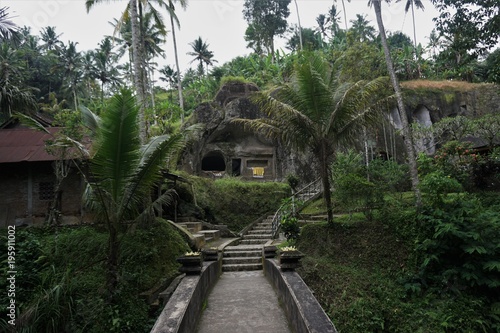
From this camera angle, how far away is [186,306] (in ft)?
15.2

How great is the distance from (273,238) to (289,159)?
11242 mm

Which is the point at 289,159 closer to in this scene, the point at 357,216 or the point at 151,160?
the point at 357,216

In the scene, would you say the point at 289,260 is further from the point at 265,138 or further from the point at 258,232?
the point at 265,138

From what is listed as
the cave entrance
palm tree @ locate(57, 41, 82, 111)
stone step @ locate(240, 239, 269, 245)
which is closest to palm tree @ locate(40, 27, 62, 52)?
palm tree @ locate(57, 41, 82, 111)

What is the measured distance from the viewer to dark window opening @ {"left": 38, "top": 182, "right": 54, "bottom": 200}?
527 inches

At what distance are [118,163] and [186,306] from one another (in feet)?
9.71

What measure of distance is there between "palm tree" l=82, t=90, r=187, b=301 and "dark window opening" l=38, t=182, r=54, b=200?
8.23 m

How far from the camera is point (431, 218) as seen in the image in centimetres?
877

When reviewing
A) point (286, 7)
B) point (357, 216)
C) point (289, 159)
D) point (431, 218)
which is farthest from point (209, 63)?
point (431, 218)

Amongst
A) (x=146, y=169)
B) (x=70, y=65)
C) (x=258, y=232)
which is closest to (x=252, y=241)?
(x=258, y=232)

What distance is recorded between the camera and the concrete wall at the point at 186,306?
13.4 ft

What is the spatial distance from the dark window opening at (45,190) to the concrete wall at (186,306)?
968 cm

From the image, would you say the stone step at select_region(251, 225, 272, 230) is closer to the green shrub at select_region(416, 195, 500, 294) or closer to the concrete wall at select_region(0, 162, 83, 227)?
the green shrub at select_region(416, 195, 500, 294)

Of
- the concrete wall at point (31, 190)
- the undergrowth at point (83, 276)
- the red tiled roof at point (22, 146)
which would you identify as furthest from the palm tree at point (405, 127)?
the concrete wall at point (31, 190)
